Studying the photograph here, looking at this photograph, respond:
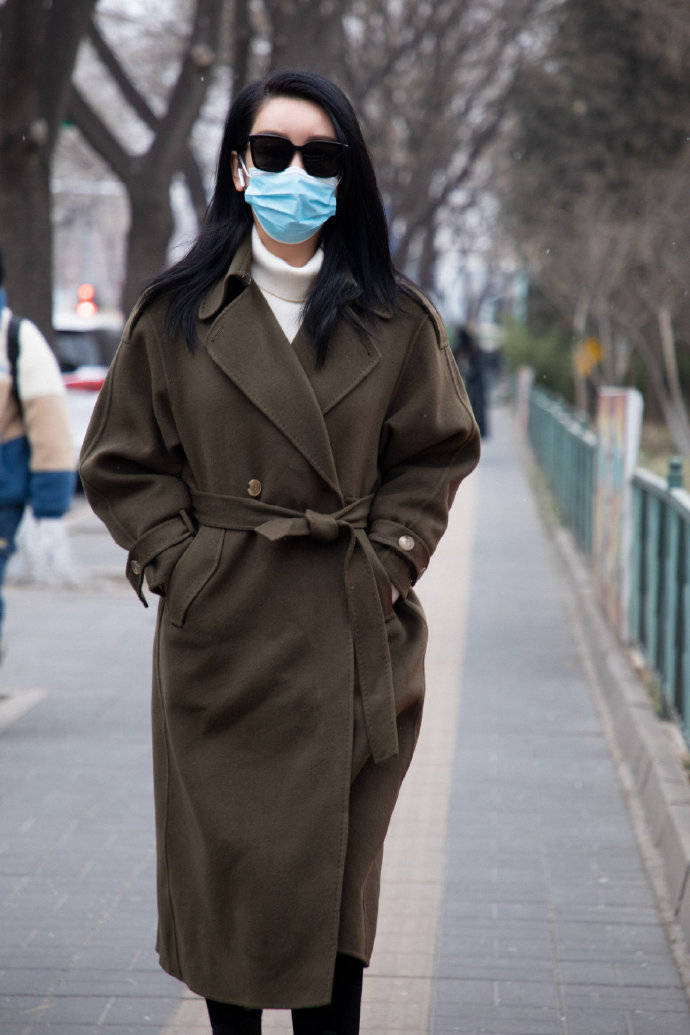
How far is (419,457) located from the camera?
2998 millimetres

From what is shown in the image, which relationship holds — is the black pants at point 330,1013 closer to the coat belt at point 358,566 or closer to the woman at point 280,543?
the woman at point 280,543

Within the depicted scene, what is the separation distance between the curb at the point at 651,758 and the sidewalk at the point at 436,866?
9 centimetres

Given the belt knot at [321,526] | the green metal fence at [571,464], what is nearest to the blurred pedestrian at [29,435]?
the belt knot at [321,526]

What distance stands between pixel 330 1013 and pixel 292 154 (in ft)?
5.18

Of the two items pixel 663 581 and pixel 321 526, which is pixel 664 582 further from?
pixel 321 526

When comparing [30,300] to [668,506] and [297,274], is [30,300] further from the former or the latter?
[297,274]

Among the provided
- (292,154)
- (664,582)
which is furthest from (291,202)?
(664,582)

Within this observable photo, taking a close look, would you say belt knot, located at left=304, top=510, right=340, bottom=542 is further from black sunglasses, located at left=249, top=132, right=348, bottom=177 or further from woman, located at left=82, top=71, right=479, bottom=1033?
black sunglasses, located at left=249, top=132, right=348, bottom=177

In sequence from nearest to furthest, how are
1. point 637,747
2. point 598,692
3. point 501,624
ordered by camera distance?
point 637,747
point 598,692
point 501,624

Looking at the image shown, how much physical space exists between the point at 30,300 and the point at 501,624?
417cm

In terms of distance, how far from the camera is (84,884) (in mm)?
4738

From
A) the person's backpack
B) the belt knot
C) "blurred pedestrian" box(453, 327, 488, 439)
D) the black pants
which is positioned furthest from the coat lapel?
"blurred pedestrian" box(453, 327, 488, 439)

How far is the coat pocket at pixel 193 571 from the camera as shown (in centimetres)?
283

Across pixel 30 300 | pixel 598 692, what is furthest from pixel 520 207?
pixel 598 692
